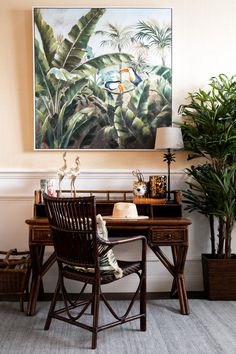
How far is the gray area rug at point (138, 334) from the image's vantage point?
2.62m

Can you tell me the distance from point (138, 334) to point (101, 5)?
287 cm

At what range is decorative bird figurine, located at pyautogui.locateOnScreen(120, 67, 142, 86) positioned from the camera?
3844 millimetres

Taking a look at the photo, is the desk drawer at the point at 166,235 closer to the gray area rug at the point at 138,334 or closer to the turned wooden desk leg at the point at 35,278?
the gray area rug at the point at 138,334

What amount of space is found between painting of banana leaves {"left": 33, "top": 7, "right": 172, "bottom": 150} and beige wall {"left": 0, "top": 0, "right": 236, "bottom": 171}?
0.08 meters

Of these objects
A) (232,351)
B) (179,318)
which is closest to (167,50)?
(179,318)

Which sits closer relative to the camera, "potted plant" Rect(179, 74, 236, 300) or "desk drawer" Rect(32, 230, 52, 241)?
"desk drawer" Rect(32, 230, 52, 241)

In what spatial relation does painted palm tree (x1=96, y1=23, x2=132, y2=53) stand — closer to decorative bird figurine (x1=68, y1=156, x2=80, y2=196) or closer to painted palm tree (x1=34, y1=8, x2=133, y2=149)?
painted palm tree (x1=34, y1=8, x2=133, y2=149)

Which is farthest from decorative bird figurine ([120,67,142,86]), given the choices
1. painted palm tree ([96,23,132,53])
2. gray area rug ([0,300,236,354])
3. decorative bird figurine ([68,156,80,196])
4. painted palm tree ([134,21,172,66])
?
gray area rug ([0,300,236,354])

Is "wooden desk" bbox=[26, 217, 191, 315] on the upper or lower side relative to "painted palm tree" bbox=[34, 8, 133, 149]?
lower

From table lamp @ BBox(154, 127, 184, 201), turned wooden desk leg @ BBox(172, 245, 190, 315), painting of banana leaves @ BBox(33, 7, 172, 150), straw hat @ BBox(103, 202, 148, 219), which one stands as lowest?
turned wooden desk leg @ BBox(172, 245, 190, 315)

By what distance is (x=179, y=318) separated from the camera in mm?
3162

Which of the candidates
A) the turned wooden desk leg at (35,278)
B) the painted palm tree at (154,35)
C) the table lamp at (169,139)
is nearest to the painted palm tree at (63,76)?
the painted palm tree at (154,35)

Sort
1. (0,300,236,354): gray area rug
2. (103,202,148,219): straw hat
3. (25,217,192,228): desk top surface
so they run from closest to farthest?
1. (0,300,236,354): gray area rug
2. (25,217,192,228): desk top surface
3. (103,202,148,219): straw hat

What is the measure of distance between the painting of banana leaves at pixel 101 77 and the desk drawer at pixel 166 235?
967mm
